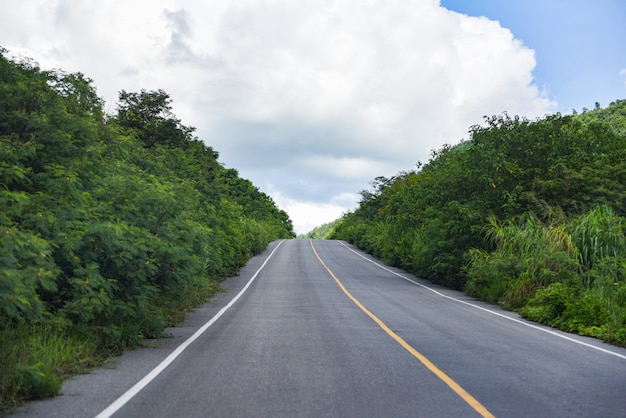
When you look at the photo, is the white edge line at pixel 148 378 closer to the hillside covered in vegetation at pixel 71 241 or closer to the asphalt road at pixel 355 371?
the asphalt road at pixel 355 371

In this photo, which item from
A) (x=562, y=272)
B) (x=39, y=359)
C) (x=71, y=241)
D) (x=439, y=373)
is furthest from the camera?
(x=562, y=272)

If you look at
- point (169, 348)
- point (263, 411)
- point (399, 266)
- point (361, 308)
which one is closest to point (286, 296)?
point (361, 308)

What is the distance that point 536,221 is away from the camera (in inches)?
864

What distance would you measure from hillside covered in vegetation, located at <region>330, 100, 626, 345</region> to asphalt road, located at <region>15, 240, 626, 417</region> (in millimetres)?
2164

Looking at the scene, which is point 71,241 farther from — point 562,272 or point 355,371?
point 562,272

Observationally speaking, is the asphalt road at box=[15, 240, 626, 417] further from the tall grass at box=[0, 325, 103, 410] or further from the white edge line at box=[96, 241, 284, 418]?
the tall grass at box=[0, 325, 103, 410]

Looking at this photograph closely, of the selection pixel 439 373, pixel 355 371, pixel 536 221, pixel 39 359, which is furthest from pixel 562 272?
pixel 39 359

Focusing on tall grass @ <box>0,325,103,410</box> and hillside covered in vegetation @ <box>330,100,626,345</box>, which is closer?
tall grass @ <box>0,325,103,410</box>

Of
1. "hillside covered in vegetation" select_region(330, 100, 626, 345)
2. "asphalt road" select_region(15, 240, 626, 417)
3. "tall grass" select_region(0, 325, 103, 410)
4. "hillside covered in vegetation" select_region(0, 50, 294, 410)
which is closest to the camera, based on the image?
"asphalt road" select_region(15, 240, 626, 417)

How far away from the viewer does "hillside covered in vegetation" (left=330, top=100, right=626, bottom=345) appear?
52.5ft

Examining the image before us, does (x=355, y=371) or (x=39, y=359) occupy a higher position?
(x=355, y=371)

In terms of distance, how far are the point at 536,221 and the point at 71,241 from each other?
17466 millimetres

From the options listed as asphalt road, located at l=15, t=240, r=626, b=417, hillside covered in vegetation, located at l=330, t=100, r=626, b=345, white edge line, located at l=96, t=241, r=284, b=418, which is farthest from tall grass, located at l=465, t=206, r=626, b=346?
white edge line, located at l=96, t=241, r=284, b=418

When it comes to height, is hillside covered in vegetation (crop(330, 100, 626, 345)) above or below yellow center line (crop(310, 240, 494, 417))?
above
